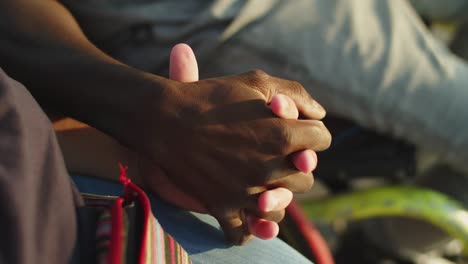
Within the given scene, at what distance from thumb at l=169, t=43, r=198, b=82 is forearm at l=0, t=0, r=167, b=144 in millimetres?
41

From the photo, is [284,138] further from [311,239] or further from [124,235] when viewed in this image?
[311,239]

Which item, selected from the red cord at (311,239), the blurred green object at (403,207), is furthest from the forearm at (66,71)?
the blurred green object at (403,207)

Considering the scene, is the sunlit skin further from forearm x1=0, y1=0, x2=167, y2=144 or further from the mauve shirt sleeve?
the mauve shirt sleeve

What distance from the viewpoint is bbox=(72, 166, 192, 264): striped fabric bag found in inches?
18.0

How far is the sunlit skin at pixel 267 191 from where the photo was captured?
0.60 metres

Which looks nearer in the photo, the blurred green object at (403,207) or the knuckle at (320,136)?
the knuckle at (320,136)

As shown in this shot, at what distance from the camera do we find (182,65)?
0.67 metres

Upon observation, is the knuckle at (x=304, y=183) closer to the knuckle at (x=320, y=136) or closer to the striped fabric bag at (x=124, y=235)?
the knuckle at (x=320, y=136)

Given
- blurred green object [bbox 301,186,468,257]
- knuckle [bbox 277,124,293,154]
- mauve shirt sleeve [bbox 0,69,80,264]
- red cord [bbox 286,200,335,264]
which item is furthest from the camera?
blurred green object [bbox 301,186,468,257]

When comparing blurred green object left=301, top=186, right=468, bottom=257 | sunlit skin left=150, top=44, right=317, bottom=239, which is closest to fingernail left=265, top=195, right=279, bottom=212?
sunlit skin left=150, top=44, right=317, bottom=239

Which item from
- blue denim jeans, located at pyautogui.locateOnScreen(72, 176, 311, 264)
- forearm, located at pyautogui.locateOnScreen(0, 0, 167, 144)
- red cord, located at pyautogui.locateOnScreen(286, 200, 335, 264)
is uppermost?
forearm, located at pyautogui.locateOnScreen(0, 0, 167, 144)

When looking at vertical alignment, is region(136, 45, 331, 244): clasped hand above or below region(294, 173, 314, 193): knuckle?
above

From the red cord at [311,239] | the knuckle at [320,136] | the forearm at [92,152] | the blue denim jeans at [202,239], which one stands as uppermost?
the knuckle at [320,136]

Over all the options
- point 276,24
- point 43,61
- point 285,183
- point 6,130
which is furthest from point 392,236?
point 6,130
